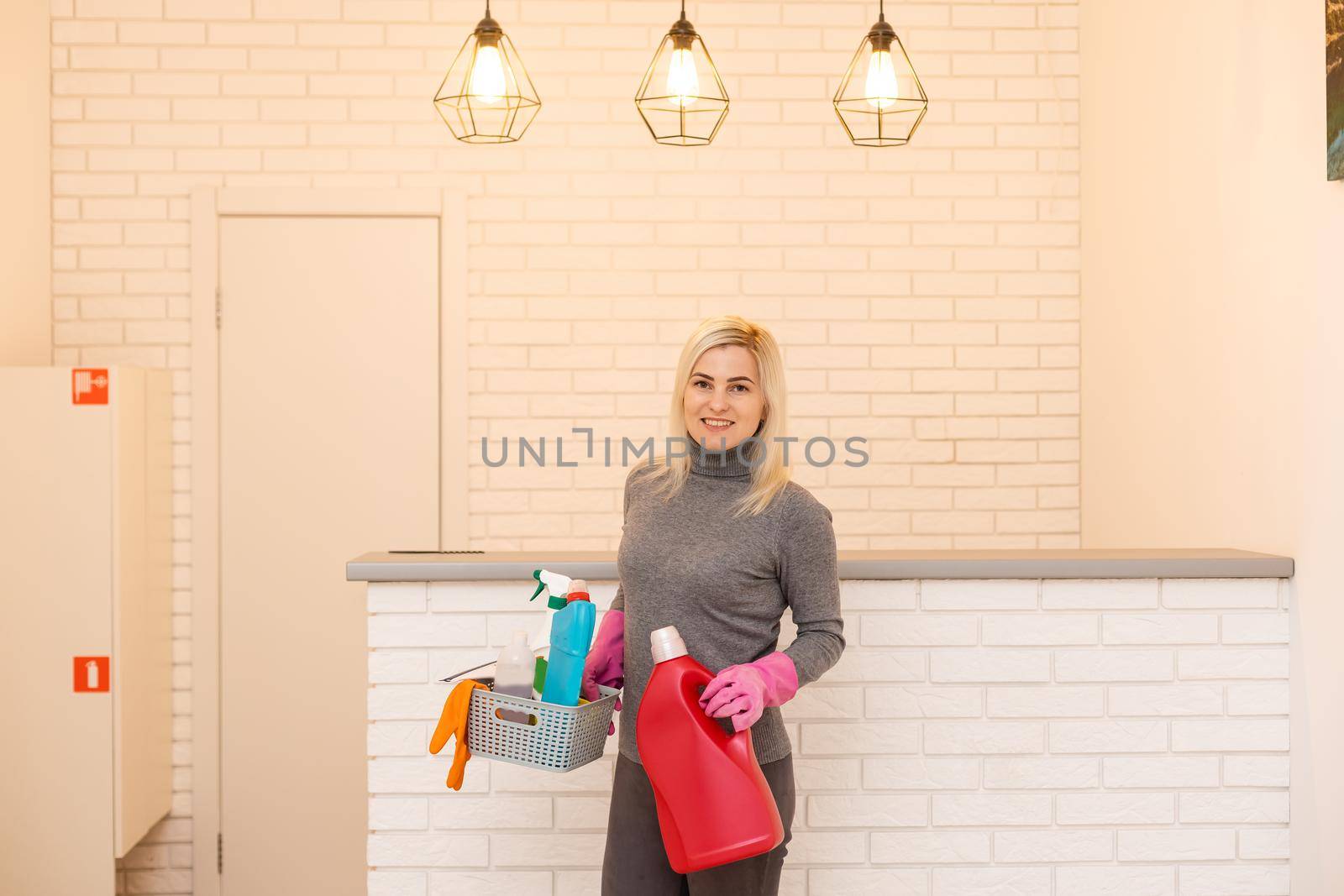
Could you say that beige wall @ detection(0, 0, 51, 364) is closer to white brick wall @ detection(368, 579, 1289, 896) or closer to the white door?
the white door

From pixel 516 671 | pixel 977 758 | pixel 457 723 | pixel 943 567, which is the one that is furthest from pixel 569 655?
pixel 977 758

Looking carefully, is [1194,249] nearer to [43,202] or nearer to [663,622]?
[663,622]

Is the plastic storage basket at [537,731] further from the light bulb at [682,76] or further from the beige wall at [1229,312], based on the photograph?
the beige wall at [1229,312]

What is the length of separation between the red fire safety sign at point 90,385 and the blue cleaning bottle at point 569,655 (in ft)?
6.44

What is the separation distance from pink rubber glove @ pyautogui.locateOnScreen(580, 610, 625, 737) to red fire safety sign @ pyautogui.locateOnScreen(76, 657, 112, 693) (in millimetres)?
1876

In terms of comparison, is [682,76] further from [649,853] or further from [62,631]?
[62,631]

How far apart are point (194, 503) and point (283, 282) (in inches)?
29.4

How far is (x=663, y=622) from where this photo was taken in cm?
182

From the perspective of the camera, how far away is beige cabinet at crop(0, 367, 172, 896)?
3.13 meters

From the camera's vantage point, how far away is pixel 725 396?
186 centimetres

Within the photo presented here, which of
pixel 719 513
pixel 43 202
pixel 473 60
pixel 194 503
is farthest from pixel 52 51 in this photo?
pixel 719 513

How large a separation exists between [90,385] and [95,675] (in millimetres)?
816

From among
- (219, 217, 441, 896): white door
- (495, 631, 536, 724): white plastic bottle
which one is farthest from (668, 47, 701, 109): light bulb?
(219, 217, 441, 896): white door

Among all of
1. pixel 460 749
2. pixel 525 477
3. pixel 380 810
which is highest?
pixel 525 477
